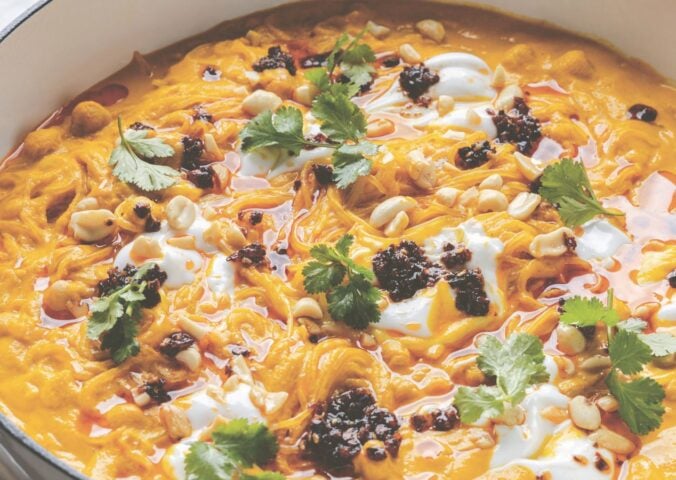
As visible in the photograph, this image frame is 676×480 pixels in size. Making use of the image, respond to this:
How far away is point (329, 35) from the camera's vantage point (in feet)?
24.4

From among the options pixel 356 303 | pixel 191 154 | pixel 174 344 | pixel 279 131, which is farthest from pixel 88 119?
pixel 356 303

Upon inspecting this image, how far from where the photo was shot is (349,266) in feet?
18.1

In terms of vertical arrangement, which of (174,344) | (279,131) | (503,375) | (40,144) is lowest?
(503,375)

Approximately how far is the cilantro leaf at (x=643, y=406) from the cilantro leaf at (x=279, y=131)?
2543mm

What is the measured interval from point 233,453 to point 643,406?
2126 millimetres

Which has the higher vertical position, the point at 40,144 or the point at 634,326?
the point at 40,144

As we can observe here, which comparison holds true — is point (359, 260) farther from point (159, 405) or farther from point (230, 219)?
point (159, 405)

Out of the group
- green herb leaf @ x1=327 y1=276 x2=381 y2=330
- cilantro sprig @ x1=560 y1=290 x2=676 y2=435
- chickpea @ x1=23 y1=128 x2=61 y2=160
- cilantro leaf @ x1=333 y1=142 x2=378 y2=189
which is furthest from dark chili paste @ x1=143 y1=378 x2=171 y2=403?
cilantro sprig @ x1=560 y1=290 x2=676 y2=435

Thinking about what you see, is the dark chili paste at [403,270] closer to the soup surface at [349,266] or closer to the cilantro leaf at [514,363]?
the soup surface at [349,266]

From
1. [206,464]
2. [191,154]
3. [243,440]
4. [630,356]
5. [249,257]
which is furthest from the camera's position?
[191,154]

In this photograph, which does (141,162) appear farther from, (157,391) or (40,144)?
(157,391)

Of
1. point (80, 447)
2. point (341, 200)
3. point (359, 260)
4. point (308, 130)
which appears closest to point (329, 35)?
point (308, 130)

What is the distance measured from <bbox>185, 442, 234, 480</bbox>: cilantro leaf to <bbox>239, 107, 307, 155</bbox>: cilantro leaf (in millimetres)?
2228

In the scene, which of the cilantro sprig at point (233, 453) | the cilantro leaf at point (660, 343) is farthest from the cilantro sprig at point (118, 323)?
the cilantro leaf at point (660, 343)
